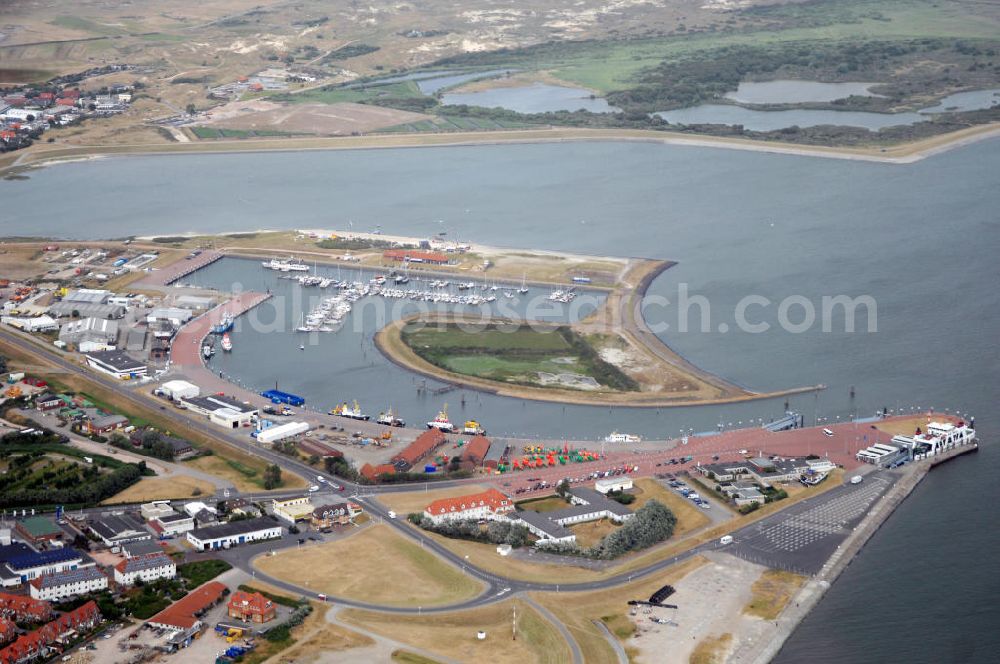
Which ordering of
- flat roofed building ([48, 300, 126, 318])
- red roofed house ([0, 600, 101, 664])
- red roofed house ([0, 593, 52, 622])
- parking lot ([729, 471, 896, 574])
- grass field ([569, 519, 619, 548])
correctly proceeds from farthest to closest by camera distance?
1. flat roofed building ([48, 300, 126, 318])
2. grass field ([569, 519, 619, 548])
3. parking lot ([729, 471, 896, 574])
4. red roofed house ([0, 593, 52, 622])
5. red roofed house ([0, 600, 101, 664])

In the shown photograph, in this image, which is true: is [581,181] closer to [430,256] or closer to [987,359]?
[430,256]

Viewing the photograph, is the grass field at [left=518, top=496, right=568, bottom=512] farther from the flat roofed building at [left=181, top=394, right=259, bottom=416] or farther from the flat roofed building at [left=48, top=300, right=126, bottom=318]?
the flat roofed building at [left=48, top=300, right=126, bottom=318]

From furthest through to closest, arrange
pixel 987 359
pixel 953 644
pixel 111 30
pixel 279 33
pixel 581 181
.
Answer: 1. pixel 279 33
2. pixel 111 30
3. pixel 581 181
4. pixel 987 359
5. pixel 953 644

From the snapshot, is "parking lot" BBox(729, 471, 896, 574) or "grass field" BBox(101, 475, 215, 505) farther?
"grass field" BBox(101, 475, 215, 505)

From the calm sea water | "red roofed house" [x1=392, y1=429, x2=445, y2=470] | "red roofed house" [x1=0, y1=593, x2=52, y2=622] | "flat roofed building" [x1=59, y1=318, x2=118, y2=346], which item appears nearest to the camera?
"red roofed house" [x1=0, y1=593, x2=52, y2=622]

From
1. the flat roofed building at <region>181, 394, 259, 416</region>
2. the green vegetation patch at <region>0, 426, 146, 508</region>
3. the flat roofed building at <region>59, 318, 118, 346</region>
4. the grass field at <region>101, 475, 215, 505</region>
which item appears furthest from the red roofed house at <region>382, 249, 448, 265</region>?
the grass field at <region>101, 475, 215, 505</region>

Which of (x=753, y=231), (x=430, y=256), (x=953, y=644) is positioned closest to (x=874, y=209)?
(x=753, y=231)

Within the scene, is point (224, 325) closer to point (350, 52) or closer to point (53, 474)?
point (53, 474)
